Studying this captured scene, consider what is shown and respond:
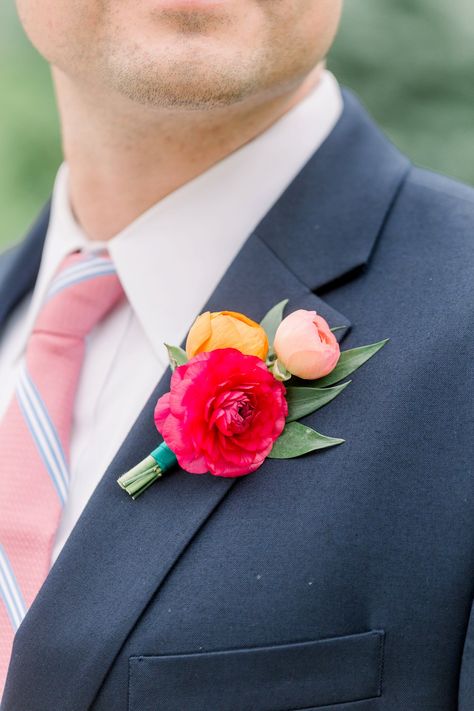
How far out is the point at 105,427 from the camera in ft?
5.82

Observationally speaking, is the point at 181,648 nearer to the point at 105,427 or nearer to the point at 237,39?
the point at 105,427

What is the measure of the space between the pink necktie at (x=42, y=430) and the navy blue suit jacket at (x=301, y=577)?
0.12 metres

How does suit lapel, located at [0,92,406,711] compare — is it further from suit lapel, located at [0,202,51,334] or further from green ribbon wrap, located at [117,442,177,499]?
suit lapel, located at [0,202,51,334]

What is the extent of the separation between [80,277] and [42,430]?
13.4 inches

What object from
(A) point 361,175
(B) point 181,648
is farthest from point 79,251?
(B) point 181,648

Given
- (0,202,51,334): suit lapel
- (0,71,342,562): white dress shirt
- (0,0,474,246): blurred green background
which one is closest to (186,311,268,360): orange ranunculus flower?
(0,71,342,562): white dress shirt

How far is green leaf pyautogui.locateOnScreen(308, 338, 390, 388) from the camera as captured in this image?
5.08ft

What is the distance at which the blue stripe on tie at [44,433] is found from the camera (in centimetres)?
171

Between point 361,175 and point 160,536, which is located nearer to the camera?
point 160,536

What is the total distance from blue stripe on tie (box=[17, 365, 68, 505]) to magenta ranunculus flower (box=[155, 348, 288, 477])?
29 centimetres

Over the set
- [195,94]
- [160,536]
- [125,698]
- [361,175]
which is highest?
[195,94]

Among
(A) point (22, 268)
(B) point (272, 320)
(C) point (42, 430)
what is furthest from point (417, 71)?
(C) point (42, 430)

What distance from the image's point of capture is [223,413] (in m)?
1.46

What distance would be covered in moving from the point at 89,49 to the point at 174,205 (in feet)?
1.01
